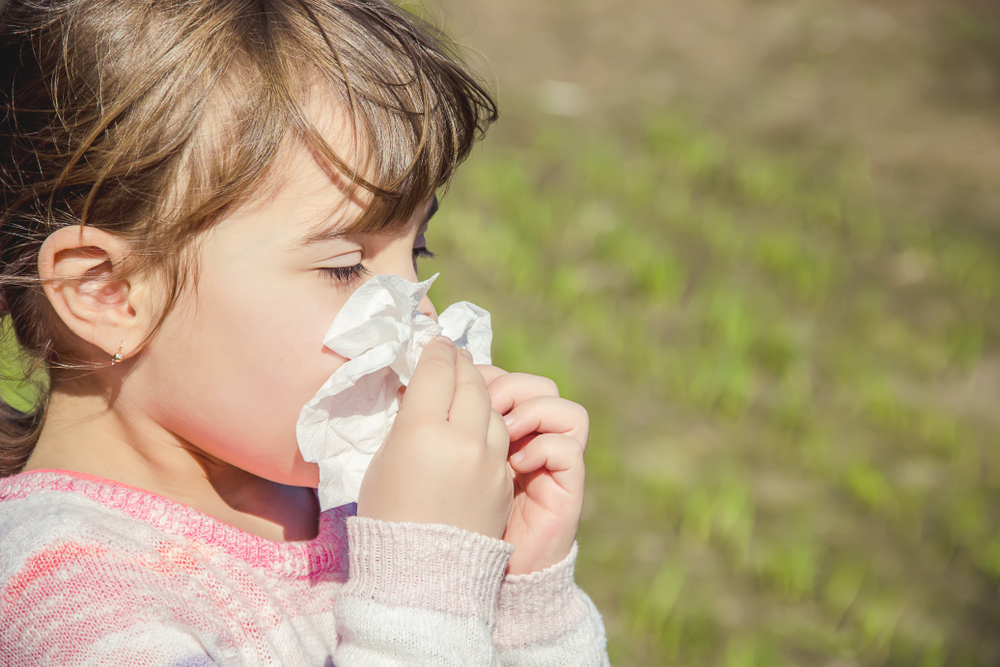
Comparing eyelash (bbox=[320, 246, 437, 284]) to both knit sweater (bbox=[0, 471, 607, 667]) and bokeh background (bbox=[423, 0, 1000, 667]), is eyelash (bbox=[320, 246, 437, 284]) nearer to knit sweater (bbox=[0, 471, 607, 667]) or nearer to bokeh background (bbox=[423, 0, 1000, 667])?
knit sweater (bbox=[0, 471, 607, 667])

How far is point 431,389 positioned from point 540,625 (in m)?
0.49

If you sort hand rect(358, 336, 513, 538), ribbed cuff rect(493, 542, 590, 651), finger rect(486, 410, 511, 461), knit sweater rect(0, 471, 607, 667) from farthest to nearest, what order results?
1. ribbed cuff rect(493, 542, 590, 651)
2. finger rect(486, 410, 511, 461)
3. hand rect(358, 336, 513, 538)
4. knit sweater rect(0, 471, 607, 667)

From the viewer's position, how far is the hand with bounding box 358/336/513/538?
4.45 feet

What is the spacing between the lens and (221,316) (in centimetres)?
140

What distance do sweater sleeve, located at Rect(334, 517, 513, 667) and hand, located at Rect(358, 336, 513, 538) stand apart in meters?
0.04

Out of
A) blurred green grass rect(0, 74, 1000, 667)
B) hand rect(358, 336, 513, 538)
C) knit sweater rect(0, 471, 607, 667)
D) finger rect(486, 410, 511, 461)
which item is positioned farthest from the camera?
blurred green grass rect(0, 74, 1000, 667)

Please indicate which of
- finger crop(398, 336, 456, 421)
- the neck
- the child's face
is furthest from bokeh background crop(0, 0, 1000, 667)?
finger crop(398, 336, 456, 421)

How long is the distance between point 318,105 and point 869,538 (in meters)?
2.78

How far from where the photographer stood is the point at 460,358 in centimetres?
155

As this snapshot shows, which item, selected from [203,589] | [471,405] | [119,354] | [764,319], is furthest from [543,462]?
[764,319]

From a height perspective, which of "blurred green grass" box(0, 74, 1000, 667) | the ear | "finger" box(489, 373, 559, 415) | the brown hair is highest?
the brown hair

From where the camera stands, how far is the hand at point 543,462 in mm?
1610

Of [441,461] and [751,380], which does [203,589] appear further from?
[751,380]

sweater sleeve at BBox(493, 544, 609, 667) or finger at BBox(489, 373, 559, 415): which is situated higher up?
finger at BBox(489, 373, 559, 415)
